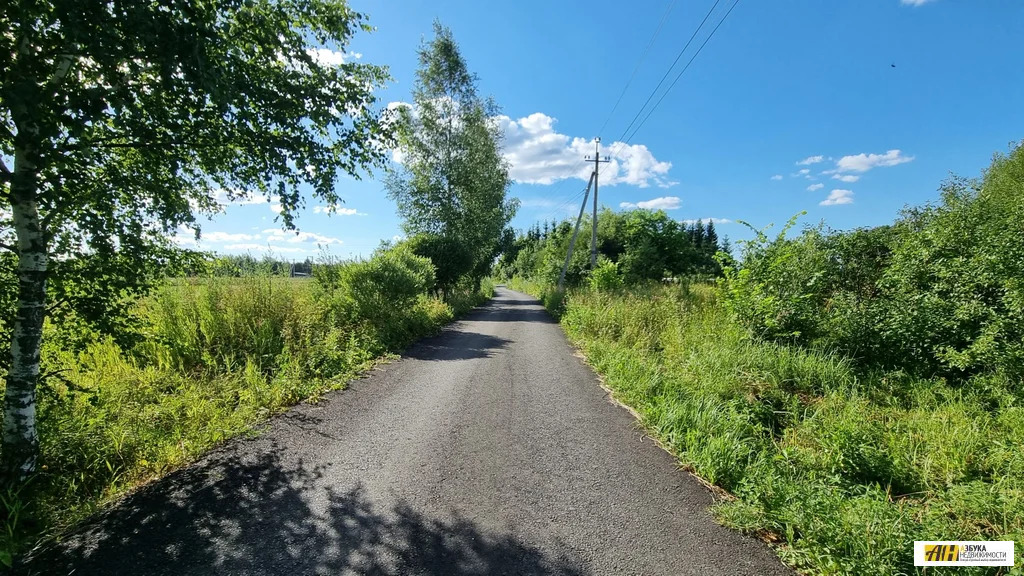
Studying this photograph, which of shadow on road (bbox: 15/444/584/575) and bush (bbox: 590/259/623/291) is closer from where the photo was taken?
shadow on road (bbox: 15/444/584/575)

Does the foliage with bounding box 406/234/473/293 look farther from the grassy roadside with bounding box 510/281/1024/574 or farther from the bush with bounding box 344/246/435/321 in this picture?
the grassy roadside with bounding box 510/281/1024/574

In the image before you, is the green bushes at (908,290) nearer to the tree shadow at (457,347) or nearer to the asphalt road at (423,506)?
the asphalt road at (423,506)

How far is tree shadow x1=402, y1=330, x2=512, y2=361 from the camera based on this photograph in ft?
27.9

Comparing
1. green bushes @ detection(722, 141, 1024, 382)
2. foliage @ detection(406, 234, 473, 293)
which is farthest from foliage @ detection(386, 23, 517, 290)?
green bushes @ detection(722, 141, 1024, 382)

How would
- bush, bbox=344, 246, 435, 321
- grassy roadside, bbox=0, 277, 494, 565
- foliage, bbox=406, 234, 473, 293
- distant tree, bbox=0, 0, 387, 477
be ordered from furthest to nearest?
foliage, bbox=406, 234, 473, 293 < bush, bbox=344, 246, 435, 321 < grassy roadside, bbox=0, 277, 494, 565 < distant tree, bbox=0, 0, 387, 477

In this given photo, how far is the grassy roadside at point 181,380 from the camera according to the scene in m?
3.05

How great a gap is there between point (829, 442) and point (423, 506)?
401 centimetres

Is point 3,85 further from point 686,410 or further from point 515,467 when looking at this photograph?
point 686,410

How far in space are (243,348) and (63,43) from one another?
5109mm

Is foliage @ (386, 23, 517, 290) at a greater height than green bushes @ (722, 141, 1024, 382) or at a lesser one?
greater

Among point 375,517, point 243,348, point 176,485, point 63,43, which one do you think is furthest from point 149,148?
point 243,348

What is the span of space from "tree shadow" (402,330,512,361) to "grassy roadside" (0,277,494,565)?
1.78 ft

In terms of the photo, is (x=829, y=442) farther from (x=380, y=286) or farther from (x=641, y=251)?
(x=641, y=251)

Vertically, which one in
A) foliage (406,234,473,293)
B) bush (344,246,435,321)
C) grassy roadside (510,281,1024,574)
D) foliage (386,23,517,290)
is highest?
foliage (386,23,517,290)
